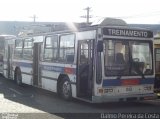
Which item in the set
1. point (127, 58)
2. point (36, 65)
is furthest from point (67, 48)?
point (36, 65)

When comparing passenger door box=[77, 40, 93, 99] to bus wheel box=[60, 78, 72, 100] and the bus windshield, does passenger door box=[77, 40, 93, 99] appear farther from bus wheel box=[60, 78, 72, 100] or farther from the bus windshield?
bus wheel box=[60, 78, 72, 100]

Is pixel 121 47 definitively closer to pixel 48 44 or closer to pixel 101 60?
pixel 101 60

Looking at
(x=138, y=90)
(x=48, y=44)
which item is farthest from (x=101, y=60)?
(x=48, y=44)

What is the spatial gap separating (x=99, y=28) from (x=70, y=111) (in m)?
2.76

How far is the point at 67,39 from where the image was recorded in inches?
565

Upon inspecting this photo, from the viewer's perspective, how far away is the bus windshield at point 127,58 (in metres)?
12.5

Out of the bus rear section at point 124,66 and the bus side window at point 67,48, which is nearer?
the bus rear section at point 124,66

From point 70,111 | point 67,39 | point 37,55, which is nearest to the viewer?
point 70,111

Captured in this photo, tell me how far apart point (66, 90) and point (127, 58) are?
2.73 meters

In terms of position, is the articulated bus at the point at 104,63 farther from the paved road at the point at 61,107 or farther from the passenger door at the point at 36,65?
the passenger door at the point at 36,65

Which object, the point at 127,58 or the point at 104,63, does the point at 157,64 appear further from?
the point at 104,63

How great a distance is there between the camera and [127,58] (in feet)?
42.4

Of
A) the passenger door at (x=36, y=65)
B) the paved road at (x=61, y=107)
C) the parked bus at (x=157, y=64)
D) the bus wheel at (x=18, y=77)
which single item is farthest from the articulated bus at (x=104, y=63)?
the bus wheel at (x=18, y=77)

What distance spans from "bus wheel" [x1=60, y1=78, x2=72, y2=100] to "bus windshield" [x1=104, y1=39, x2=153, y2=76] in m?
2.16
